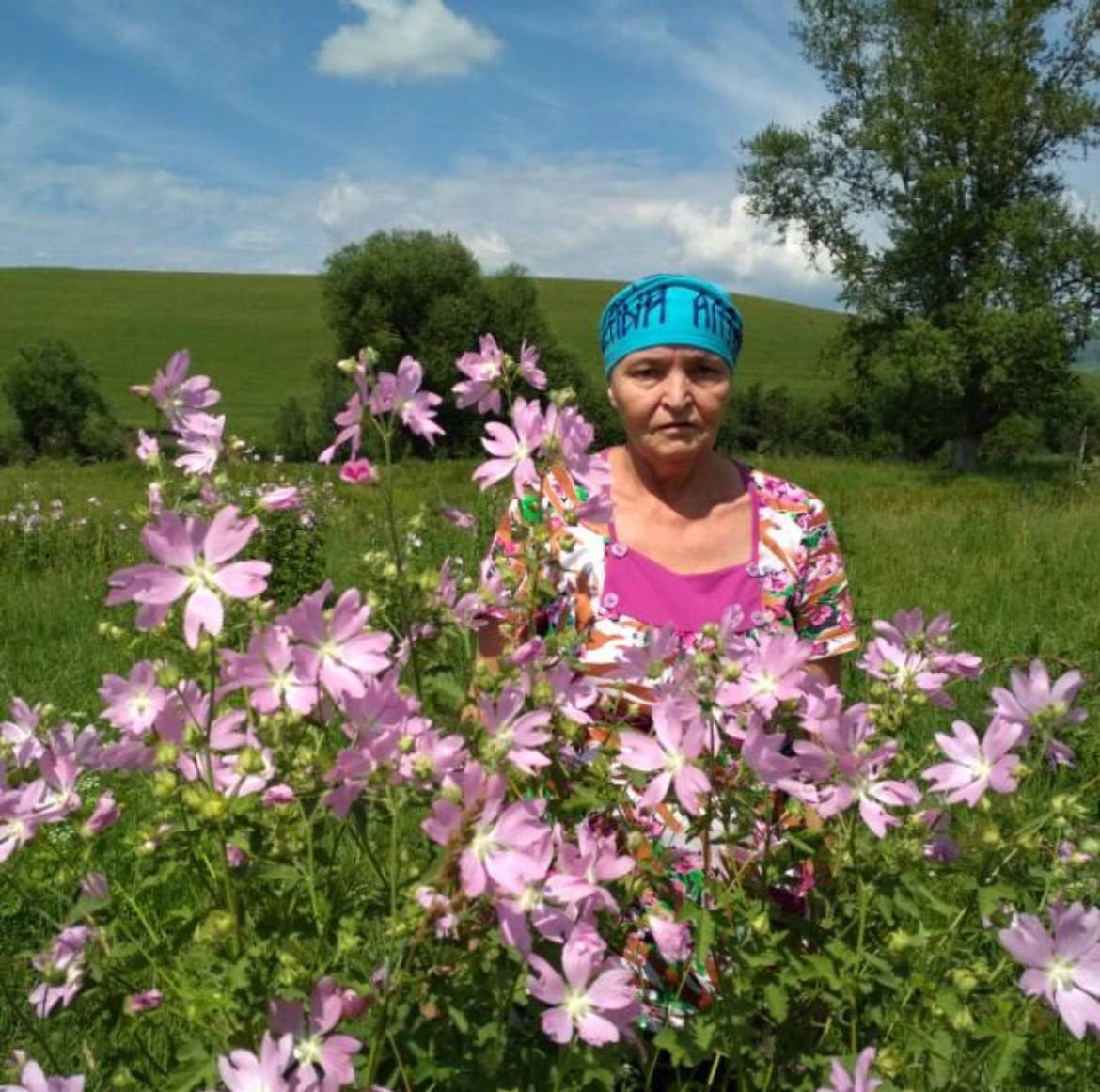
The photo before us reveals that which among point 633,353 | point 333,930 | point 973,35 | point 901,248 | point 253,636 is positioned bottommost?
point 333,930

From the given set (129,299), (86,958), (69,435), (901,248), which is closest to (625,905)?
(86,958)

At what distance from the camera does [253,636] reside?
1.28 meters

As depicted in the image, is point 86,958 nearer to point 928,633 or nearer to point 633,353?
point 928,633

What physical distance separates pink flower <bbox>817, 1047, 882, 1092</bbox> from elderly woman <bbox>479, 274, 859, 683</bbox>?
1.28 metres

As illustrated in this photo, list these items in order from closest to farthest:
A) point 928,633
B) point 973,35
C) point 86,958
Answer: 1. point 86,958
2. point 928,633
3. point 973,35

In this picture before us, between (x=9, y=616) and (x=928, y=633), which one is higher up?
(x=928, y=633)

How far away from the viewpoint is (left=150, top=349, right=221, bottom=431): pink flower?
1.58 m

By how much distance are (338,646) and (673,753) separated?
44 centimetres

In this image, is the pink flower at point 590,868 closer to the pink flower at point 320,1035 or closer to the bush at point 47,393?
the pink flower at point 320,1035

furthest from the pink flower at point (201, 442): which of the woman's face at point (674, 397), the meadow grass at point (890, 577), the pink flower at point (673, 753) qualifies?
the meadow grass at point (890, 577)

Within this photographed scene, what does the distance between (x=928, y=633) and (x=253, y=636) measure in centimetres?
108

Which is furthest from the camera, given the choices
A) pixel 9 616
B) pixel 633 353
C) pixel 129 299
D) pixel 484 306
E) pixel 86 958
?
pixel 129 299

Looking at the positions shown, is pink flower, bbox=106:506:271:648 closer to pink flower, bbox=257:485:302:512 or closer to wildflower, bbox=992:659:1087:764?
pink flower, bbox=257:485:302:512

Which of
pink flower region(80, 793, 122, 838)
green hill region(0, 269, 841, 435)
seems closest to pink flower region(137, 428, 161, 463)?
pink flower region(80, 793, 122, 838)
